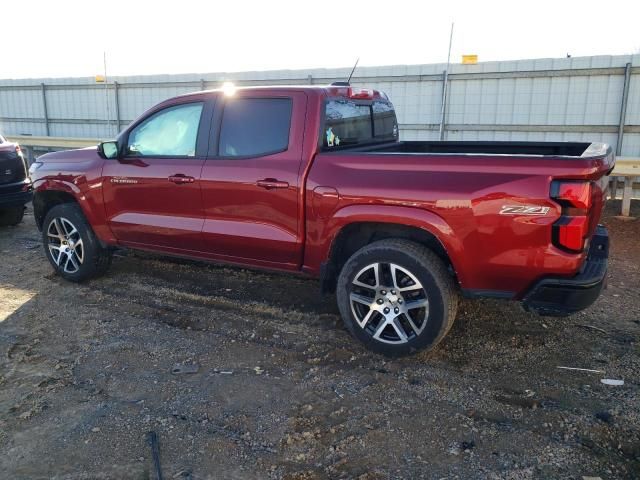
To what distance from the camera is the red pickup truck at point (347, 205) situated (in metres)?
3.28

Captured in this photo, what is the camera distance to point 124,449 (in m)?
2.85

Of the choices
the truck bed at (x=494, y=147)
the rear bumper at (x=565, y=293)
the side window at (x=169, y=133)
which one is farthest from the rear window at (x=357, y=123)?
the rear bumper at (x=565, y=293)

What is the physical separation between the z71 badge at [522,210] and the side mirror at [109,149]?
3.60 meters

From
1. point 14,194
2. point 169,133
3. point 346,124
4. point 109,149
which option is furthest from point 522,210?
point 14,194

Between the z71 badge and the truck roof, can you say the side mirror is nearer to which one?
the truck roof

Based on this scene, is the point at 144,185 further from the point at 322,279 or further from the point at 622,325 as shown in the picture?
the point at 622,325

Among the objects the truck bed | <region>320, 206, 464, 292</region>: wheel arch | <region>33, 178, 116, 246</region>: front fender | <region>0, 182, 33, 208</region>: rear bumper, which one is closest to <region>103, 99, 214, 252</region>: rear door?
<region>33, 178, 116, 246</region>: front fender

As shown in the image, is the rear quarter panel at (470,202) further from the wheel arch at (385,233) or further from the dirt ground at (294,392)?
the dirt ground at (294,392)

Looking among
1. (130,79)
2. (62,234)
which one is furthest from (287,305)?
(130,79)

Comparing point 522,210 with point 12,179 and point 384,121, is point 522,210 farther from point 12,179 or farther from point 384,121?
point 12,179

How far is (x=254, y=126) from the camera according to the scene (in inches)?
172

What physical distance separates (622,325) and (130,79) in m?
13.9

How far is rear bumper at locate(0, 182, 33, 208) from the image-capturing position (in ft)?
24.8

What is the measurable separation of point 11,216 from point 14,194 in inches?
30.4
